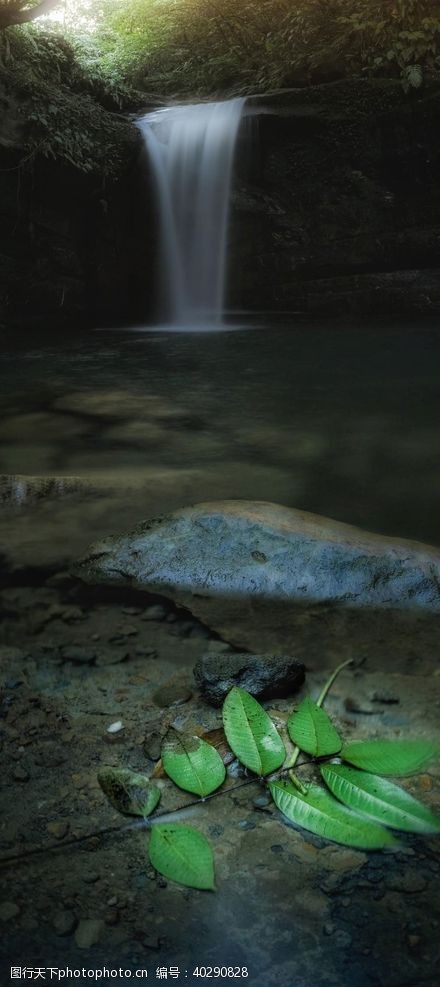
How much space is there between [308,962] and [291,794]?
1.18 feet

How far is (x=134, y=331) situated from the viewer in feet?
32.3

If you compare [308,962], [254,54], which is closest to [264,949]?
[308,962]

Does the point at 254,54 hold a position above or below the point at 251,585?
above

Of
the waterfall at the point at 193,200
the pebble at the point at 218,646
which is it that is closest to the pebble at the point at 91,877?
the pebble at the point at 218,646

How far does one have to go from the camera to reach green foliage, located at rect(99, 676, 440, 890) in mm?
1350

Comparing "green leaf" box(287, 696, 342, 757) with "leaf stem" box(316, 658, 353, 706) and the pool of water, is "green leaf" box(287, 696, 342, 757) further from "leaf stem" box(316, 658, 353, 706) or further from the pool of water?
the pool of water

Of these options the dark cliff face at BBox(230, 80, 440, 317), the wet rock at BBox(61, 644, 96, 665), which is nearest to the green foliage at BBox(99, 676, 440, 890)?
the wet rock at BBox(61, 644, 96, 665)

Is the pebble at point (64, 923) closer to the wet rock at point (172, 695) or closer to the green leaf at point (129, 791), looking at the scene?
the green leaf at point (129, 791)

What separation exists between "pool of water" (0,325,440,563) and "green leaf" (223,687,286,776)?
1141mm

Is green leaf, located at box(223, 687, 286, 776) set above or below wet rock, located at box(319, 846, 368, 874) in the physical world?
above

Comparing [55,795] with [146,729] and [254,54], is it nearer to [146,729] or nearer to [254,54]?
[146,729]

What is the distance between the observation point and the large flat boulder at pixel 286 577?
2.15 metres

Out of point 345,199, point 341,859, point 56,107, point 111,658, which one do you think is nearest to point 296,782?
point 341,859

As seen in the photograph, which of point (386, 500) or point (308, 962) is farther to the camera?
point (386, 500)
